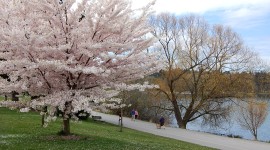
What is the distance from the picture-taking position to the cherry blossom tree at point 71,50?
12.0 meters

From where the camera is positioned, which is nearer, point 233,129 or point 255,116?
point 255,116

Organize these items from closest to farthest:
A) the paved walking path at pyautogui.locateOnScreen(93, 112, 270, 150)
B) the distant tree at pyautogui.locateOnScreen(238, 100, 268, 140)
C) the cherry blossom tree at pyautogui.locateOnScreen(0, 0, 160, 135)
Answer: the cherry blossom tree at pyautogui.locateOnScreen(0, 0, 160, 135)
the paved walking path at pyautogui.locateOnScreen(93, 112, 270, 150)
the distant tree at pyautogui.locateOnScreen(238, 100, 268, 140)

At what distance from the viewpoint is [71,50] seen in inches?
508

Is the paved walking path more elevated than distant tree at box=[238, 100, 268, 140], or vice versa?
distant tree at box=[238, 100, 268, 140]

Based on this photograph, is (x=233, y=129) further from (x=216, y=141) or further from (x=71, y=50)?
(x=71, y=50)

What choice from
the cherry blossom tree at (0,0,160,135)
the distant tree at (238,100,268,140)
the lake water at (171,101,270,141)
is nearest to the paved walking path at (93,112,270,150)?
the distant tree at (238,100,268,140)

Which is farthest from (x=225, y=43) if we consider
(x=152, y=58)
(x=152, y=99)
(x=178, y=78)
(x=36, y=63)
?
(x=36, y=63)

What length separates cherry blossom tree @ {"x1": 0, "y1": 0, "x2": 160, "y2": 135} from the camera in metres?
12.0

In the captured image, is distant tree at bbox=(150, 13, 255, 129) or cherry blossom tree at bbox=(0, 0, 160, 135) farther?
distant tree at bbox=(150, 13, 255, 129)

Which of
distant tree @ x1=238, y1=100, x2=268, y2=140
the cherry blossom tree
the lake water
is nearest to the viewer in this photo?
the cherry blossom tree

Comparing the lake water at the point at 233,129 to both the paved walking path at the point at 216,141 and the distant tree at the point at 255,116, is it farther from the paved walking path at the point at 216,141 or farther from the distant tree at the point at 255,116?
the paved walking path at the point at 216,141

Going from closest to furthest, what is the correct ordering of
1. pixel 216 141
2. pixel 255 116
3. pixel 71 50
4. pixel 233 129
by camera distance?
pixel 71 50, pixel 216 141, pixel 255 116, pixel 233 129

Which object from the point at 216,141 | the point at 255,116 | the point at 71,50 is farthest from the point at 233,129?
Result: the point at 71,50

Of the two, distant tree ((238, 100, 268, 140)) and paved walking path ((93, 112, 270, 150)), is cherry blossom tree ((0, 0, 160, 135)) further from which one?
distant tree ((238, 100, 268, 140))
